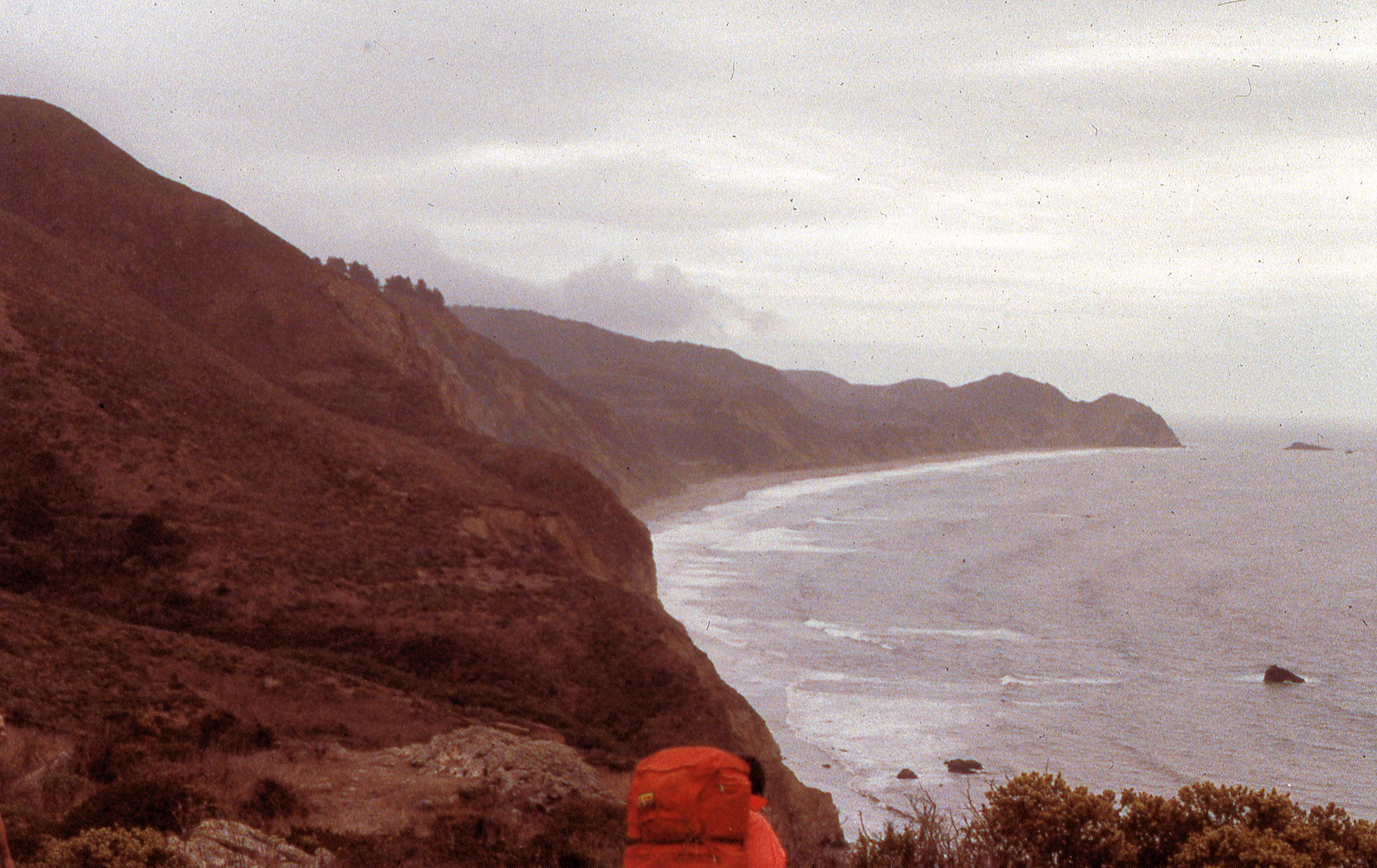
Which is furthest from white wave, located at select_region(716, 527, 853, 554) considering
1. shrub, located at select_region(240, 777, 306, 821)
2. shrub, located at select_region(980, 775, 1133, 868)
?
shrub, located at select_region(980, 775, 1133, 868)

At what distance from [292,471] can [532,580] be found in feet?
27.8

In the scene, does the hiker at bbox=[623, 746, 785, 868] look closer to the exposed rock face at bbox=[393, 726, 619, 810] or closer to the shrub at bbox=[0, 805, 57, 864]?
the shrub at bbox=[0, 805, 57, 864]

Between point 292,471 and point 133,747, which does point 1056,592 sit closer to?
point 292,471

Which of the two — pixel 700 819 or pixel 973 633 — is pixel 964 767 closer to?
pixel 973 633

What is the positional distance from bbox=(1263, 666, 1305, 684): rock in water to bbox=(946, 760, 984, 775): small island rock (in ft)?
56.9

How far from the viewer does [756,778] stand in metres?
4.09

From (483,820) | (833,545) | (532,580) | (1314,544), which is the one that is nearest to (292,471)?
(532,580)

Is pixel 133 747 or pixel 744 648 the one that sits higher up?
pixel 133 747

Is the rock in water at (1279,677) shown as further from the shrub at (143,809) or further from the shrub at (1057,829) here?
the shrub at (143,809)

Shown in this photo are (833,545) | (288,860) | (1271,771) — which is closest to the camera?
(288,860)

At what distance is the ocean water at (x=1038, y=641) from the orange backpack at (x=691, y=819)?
15.3 m

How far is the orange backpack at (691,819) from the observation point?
157 inches

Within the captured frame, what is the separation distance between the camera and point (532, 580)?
29.7 metres

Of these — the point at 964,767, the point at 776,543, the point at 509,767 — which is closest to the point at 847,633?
the point at 964,767
